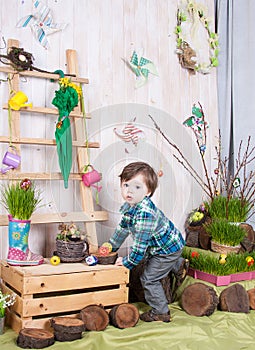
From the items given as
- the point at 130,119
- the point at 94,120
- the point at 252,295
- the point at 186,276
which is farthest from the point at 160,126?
the point at 252,295

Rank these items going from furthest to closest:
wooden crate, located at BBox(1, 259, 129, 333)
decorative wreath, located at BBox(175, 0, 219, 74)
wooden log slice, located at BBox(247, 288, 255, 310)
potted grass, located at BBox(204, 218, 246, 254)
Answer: decorative wreath, located at BBox(175, 0, 219, 74), potted grass, located at BBox(204, 218, 246, 254), wooden log slice, located at BBox(247, 288, 255, 310), wooden crate, located at BBox(1, 259, 129, 333)

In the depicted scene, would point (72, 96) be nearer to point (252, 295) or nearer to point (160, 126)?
point (160, 126)

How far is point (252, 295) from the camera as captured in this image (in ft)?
8.18

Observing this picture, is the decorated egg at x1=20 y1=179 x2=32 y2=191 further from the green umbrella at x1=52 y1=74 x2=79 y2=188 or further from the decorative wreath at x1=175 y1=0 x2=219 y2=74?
the decorative wreath at x1=175 y1=0 x2=219 y2=74

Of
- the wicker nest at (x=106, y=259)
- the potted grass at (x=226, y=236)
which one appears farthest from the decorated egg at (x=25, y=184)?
the potted grass at (x=226, y=236)

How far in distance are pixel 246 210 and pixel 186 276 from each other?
1.81ft

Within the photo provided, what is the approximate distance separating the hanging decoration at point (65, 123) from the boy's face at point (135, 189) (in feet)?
1.14

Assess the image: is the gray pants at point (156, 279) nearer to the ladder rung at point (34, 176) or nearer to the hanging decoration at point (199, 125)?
the ladder rung at point (34, 176)

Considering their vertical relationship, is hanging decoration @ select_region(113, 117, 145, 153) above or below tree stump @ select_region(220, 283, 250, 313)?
above

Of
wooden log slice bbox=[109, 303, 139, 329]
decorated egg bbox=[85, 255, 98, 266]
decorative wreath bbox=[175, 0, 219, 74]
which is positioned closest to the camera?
wooden log slice bbox=[109, 303, 139, 329]

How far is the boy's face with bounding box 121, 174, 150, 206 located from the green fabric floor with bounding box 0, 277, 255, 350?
0.58 meters

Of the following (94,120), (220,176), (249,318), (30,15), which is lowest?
(249,318)

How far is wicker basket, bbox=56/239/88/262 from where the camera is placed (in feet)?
7.33

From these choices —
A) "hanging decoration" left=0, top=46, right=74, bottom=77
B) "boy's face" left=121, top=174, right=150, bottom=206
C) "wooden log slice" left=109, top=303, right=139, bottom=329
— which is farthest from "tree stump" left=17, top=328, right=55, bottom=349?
"hanging decoration" left=0, top=46, right=74, bottom=77
